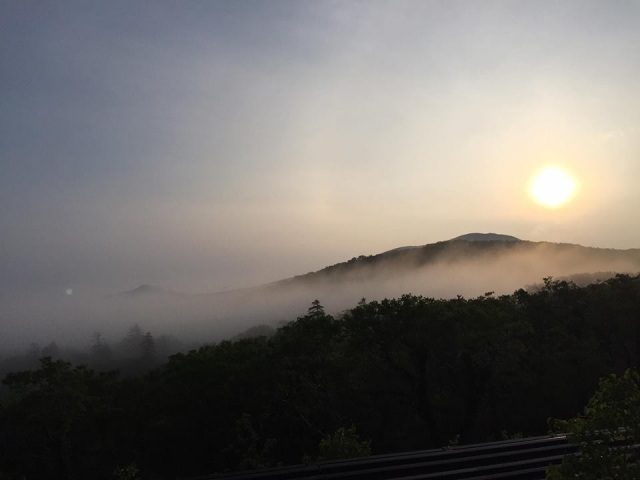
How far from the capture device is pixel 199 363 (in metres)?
28.7

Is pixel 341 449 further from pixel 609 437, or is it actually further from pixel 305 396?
pixel 609 437

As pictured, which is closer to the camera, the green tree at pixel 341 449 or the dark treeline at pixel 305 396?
the green tree at pixel 341 449

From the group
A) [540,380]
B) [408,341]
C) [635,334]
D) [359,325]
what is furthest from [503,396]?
[635,334]

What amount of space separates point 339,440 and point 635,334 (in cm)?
3533

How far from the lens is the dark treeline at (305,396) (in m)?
27.4

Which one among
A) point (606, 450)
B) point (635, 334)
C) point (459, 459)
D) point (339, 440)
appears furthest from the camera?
point (635, 334)

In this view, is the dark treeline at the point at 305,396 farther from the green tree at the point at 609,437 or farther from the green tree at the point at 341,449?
the green tree at the point at 609,437

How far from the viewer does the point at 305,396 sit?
29.1 m

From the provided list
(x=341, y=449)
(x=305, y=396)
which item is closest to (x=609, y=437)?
(x=341, y=449)

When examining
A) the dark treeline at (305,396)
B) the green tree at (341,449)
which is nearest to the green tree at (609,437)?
the green tree at (341,449)

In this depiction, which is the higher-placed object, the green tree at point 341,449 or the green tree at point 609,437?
the green tree at point 609,437

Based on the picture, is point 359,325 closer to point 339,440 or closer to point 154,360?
point 339,440

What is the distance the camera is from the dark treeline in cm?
2744

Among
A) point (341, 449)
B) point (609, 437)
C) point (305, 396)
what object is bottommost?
point (341, 449)
